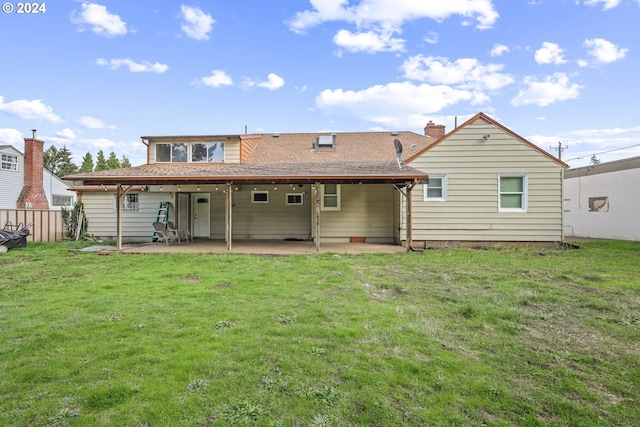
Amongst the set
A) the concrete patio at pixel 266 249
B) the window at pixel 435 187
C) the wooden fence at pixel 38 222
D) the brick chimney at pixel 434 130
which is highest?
the brick chimney at pixel 434 130

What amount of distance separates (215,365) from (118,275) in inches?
210

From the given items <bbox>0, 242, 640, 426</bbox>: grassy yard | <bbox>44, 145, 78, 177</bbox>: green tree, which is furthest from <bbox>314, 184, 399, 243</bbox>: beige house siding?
<bbox>44, 145, 78, 177</bbox>: green tree

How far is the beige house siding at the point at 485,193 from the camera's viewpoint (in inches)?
440

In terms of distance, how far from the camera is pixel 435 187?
452 inches

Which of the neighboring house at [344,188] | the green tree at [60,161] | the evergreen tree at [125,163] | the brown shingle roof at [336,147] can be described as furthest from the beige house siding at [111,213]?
the green tree at [60,161]

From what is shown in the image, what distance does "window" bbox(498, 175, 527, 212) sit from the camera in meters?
11.3

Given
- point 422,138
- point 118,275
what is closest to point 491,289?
point 118,275

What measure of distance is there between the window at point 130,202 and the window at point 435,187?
11.9 meters

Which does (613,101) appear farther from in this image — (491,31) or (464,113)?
(491,31)

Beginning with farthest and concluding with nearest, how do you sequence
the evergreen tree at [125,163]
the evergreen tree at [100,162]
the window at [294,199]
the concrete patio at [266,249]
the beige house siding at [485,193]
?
the evergreen tree at [125,163] < the evergreen tree at [100,162] < the window at [294,199] < the beige house siding at [485,193] < the concrete patio at [266,249]

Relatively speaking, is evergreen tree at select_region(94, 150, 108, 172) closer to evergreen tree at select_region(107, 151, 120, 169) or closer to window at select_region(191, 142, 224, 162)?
evergreen tree at select_region(107, 151, 120, 169)

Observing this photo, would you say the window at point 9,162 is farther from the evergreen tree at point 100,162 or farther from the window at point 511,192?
the window at point 511,192

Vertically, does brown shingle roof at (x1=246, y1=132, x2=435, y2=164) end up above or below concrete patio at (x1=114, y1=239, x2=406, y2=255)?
above

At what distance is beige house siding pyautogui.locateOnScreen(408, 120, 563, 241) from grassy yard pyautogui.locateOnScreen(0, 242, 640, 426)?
4.67 metres
